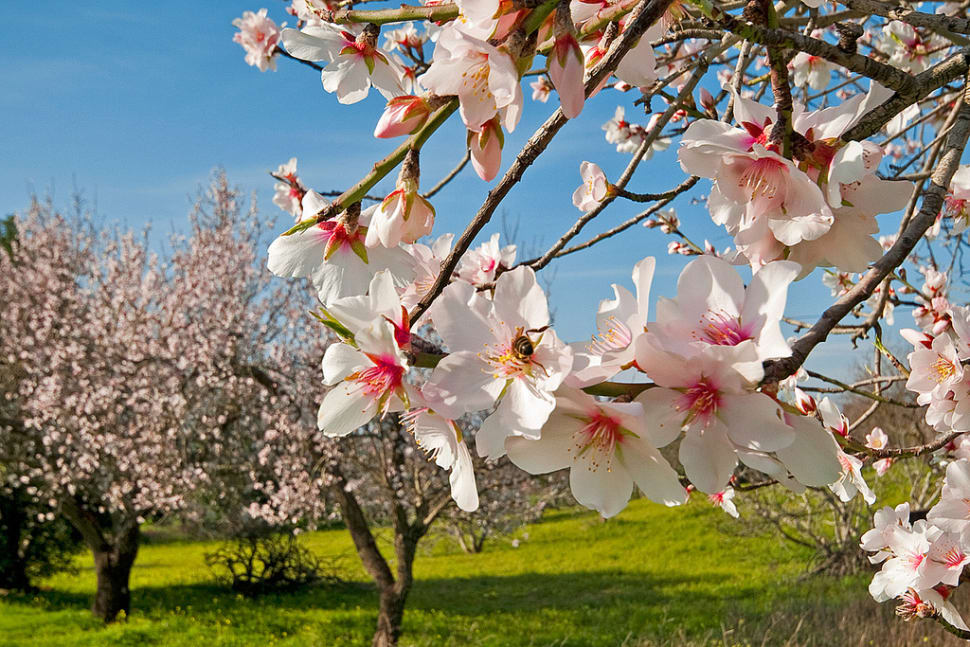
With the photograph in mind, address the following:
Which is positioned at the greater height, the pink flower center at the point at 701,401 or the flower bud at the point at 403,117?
the flower bud at the point at 403,117

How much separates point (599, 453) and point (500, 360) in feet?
0.44

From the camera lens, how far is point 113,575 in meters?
8.18

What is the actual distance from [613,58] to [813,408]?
0.90 metres

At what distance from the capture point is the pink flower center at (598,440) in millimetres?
623

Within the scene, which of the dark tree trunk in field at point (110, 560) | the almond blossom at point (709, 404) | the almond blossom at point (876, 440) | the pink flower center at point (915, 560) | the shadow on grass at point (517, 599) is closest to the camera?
the almond blossom at point (709, 404)

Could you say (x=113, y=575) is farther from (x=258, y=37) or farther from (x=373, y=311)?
(x=373, y=311)

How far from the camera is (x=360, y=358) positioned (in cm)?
69

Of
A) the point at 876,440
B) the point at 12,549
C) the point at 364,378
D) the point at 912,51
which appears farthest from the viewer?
the point at 12,549

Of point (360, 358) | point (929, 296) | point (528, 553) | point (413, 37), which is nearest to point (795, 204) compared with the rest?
point (360, 358)

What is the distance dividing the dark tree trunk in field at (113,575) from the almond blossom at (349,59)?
8499mm

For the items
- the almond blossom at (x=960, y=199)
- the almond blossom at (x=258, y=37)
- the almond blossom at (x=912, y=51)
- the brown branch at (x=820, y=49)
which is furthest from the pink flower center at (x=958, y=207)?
the almond blossom at (x=258, y=37)

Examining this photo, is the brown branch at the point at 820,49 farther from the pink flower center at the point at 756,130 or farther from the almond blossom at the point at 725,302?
the almond blossom at the point at 725,302

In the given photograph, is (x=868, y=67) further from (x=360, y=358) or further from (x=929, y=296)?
(x=929, y=296)

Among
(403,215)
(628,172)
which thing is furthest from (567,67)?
(628,172)
